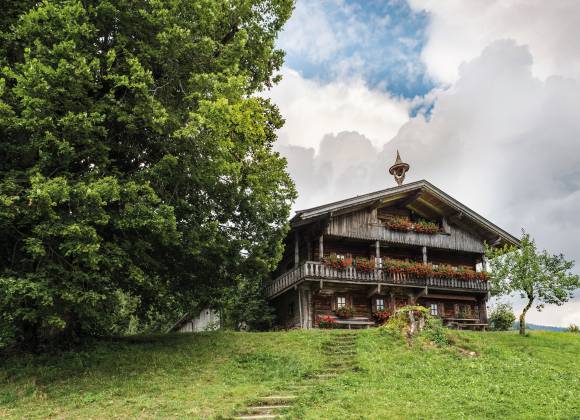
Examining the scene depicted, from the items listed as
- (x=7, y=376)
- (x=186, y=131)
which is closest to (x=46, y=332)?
(x=7, y=376)

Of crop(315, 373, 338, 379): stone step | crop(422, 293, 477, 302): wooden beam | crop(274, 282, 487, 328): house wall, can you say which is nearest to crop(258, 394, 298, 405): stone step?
crop(315, 373, 338, 379): stone step

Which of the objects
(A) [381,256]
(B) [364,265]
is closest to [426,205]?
(A) [381,256]

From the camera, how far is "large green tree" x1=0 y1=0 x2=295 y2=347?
1344cm

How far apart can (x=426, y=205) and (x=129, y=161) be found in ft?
64.1

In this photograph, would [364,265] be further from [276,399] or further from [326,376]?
[276,399]

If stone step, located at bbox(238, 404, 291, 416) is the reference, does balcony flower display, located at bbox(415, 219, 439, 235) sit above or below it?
above

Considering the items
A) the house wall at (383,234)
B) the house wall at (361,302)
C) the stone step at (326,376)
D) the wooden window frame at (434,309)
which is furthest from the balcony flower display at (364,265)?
the stone step at (326,376)

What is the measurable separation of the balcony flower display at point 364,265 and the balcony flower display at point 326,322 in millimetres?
3093

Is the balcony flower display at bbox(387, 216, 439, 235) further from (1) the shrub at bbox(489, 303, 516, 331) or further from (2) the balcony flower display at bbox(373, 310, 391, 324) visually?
(1) the shrub at bbox(489, 303, 516, 331)

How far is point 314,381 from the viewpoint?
14703 mm

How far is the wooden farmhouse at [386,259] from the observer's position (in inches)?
1064

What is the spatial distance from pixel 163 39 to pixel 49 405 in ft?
35.2

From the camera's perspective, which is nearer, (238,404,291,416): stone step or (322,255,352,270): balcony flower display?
(238,404,291,416): stone step

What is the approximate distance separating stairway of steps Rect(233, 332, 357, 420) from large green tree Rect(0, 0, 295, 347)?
3.97 m
